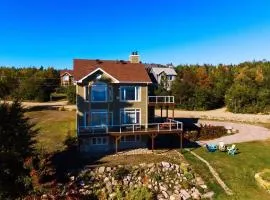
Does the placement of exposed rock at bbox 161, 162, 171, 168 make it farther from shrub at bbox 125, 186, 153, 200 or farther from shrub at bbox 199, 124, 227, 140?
shrub at bbox 199, 124, 227, 140

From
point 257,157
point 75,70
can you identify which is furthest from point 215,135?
point 75,70

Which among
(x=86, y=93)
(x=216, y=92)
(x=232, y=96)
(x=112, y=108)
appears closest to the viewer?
(x=86, y=93)

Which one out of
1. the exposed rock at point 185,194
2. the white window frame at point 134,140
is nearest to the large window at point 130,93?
the white window frame at point 134,140

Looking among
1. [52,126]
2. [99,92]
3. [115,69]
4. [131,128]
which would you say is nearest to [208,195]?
[131,128]

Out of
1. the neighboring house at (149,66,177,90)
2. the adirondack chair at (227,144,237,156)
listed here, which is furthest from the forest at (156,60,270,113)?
the adirondack chair at (227,144,237,156)

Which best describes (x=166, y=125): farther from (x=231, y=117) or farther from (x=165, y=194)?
(x=231, y=117)

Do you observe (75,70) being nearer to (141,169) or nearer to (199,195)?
(141,169)
